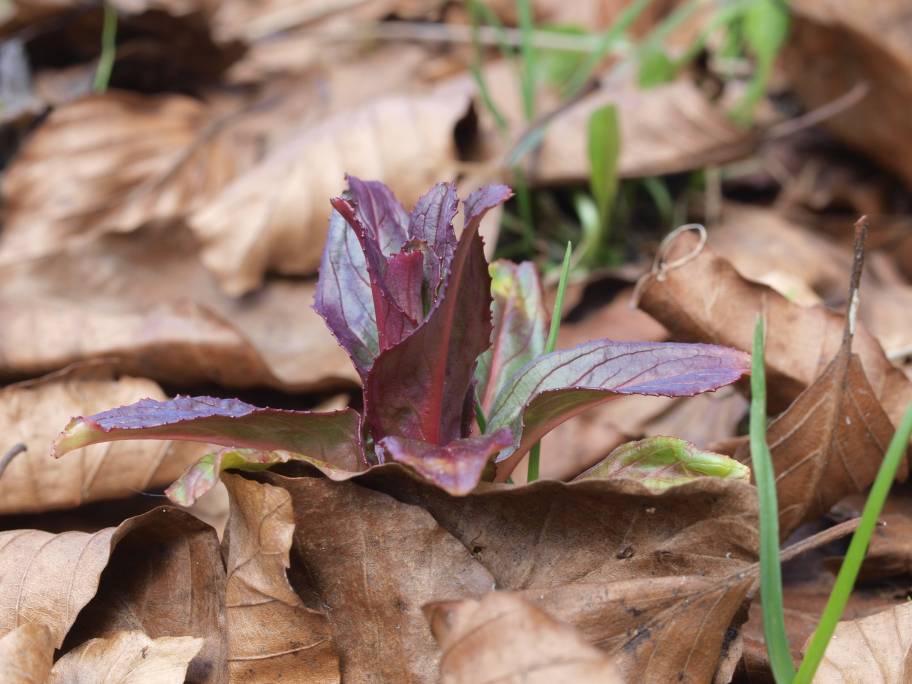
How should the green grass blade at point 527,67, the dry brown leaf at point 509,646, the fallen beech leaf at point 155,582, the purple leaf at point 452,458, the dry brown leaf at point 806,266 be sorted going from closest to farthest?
the dry brown leaf at point 509,646 < the purple leaf at point 452,458 < the fallen beech leaf at point 155,582 < the dry brown leaf at point 806,266 < the green grass blade at point 527,67

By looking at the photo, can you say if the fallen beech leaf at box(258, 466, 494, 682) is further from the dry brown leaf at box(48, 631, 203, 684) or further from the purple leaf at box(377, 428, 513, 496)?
the dry brown leaf at box(48, 631, 203, 684)

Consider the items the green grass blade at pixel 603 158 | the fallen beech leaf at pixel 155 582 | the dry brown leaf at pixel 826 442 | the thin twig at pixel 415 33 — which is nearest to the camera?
the fallen beech leaf at pixel 155 582

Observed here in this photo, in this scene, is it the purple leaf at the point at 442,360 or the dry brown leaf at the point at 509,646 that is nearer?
the dry brown leaf at the point at 509,646

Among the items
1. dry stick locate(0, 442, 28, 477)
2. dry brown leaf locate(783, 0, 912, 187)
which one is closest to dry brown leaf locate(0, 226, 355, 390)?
dry stick locate(0, 442, 28, 477)

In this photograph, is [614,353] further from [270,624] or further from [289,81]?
[289,81]

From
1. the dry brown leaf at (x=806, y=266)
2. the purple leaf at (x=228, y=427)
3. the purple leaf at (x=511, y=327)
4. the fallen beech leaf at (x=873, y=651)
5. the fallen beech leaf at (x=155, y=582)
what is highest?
the purple leaf at (x=228, y=427)

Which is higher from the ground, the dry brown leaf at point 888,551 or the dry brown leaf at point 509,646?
the dry brown leaf at point 509,646

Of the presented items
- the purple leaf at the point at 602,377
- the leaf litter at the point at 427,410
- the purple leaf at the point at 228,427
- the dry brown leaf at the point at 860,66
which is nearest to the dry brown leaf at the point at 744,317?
the leaf litter at the point at 427,410

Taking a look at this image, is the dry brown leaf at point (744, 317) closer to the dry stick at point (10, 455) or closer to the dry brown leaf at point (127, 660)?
the dry brown leaf at point (127, 660)
